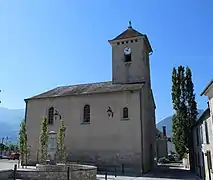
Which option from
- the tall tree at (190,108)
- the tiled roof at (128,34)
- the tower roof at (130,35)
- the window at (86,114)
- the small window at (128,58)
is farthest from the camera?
the tiled roof at (128,34)

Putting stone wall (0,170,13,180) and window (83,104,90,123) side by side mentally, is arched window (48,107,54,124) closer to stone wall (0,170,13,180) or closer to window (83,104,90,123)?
window (83,104,90,123)

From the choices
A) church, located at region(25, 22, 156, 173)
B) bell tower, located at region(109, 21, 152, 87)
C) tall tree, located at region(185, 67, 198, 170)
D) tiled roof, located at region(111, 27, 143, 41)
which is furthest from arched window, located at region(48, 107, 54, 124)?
tall tree, located at region(185, 67, 198, 170)

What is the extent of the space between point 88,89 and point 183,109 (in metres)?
11.0

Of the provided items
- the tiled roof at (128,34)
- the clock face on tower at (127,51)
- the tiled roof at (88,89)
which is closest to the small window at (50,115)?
the tiled roof at (88,89)

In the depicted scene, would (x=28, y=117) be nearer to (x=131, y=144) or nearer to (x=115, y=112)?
(x=115, y=112)

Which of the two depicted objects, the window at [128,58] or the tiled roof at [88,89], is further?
the window at [128,58]

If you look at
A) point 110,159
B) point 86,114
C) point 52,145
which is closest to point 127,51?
point 86,114

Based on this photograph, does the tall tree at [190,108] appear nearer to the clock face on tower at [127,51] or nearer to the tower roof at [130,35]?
the tower roof at [130,35]

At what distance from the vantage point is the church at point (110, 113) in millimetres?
25031

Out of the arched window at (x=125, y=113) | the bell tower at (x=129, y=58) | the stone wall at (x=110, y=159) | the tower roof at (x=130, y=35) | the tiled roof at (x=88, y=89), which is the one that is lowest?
the stone wall at (x=110, y=159)

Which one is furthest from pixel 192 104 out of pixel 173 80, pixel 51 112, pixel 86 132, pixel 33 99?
pixel 33 99

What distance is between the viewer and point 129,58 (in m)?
31.0

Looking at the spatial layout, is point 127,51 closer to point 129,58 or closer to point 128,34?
point 129,58

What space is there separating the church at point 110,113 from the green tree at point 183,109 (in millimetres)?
3246
